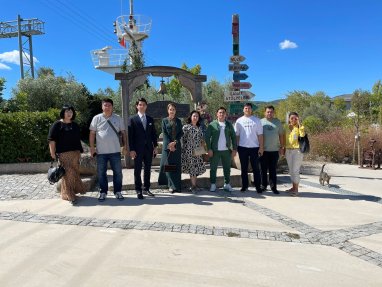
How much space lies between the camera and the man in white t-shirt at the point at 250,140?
6695mm

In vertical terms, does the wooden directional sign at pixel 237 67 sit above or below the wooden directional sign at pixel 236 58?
below

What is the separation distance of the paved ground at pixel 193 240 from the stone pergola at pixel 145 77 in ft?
11.1

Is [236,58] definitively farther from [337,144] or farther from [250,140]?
[337,144]

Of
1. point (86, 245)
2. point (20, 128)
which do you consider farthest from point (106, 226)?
point (20, 128)

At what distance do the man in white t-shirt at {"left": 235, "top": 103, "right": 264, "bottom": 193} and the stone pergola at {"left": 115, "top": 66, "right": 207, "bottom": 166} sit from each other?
3126mm

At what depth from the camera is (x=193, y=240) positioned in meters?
4.25

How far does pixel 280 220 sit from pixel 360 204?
194 cm

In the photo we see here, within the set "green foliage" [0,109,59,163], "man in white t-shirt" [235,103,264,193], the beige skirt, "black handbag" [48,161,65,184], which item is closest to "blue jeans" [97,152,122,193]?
the beige skirt

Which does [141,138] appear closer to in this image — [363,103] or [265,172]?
[265,172]

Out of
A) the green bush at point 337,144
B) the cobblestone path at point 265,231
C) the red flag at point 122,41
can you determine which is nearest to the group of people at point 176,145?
the cobblestone path at point 265,231

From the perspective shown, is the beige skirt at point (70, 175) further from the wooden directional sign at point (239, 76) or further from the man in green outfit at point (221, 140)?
the wooden directional sign at point (239, 76)

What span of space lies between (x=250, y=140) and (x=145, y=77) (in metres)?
4.25

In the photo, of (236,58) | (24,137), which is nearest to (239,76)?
(236,58)

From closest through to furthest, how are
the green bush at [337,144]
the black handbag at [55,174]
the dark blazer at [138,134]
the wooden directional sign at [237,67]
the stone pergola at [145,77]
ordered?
1. the black handbag at [55,174]
2. the dark blazer at [138,134]
3. the wooden directional sign at [237,67]
4. the stone pergola at [145,77]
5. the green bush at [337,144]
